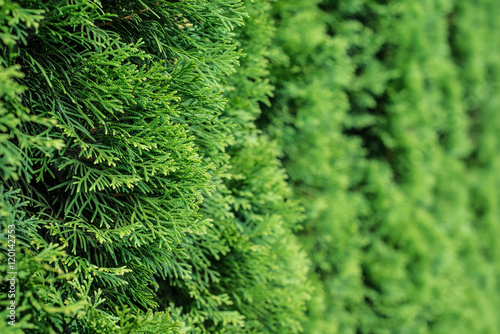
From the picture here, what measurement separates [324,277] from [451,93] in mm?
3648

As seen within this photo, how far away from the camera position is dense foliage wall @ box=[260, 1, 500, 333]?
360 centimetres

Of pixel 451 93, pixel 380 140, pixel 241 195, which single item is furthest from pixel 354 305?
pixel 451 93

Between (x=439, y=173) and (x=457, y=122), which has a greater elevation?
(x=457, y=122)

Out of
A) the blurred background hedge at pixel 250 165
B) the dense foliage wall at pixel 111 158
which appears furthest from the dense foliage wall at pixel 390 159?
the dense foliage wall at pixel 111 158

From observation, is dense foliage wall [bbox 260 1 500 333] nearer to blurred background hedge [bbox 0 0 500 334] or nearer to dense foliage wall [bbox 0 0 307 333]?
blurred background hedge [bbox 0 0 500 334]

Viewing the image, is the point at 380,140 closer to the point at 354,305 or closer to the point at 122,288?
the point at 354,305

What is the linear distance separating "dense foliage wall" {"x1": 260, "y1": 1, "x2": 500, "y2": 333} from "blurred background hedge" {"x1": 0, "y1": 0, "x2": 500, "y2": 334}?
26 mm

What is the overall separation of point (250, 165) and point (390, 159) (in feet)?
10.2

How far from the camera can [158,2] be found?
6.79 feet

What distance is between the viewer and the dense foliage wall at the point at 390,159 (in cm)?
360

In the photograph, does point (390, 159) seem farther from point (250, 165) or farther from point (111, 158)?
point (111, 158)

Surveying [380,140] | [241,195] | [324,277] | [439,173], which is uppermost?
[241,195]

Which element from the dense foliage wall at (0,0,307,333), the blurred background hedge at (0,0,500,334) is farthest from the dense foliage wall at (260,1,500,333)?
the dense foliage wall at (0,0,307,333)

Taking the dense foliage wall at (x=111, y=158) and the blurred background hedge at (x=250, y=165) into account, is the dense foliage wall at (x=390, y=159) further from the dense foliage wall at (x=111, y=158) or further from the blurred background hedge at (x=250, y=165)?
the dense foliage wall at (x=111, y=158)
